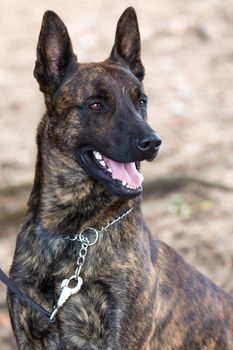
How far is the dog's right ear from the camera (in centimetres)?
472

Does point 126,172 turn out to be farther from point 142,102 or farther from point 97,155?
point 142,102

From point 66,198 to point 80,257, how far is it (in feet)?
1.24

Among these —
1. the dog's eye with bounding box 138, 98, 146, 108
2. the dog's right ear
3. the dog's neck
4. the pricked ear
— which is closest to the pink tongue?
the dog's neck

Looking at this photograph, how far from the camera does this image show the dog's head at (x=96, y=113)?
4422 millimetres

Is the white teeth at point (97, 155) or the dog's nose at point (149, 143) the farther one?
the white teeth at point (97, 155)

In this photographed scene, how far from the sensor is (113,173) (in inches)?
177

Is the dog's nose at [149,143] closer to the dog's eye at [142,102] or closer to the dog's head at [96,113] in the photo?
the dog's head at [96,113]

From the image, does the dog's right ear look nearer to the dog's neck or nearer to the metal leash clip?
the dog's neck

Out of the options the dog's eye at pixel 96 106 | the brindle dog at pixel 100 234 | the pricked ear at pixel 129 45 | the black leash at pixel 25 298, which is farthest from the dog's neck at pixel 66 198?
the pricked ear at pixel 129 45

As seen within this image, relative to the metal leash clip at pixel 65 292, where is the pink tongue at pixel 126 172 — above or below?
above

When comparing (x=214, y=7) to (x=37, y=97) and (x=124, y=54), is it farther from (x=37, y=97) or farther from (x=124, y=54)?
(x=124, y=54)

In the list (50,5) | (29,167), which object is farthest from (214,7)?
(29,167)

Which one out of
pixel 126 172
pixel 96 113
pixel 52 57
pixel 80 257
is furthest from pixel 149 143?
pixel 52 57

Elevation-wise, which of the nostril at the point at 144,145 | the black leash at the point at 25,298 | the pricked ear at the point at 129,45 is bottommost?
the black leash at the point at 25,298
